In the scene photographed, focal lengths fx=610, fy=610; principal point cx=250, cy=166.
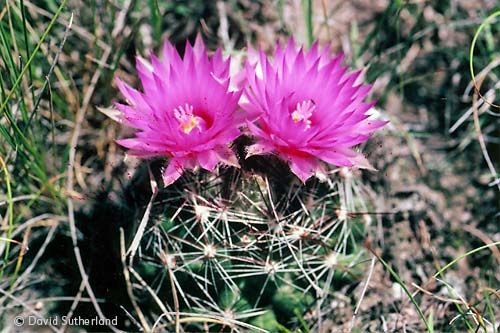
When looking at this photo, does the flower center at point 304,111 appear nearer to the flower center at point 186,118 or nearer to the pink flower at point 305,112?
the pink flower at point 305,112

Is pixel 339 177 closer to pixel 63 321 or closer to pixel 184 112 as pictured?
pixel 184 112

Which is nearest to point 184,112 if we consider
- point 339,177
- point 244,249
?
point 244,249

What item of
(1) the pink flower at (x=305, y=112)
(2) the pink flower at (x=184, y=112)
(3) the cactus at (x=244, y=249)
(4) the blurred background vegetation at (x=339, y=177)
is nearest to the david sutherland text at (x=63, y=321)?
(4) the blurred background vegetation at (x=339, y=177)

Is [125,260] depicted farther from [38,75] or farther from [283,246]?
[38,75]

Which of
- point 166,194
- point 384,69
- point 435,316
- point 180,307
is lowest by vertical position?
point 435,316

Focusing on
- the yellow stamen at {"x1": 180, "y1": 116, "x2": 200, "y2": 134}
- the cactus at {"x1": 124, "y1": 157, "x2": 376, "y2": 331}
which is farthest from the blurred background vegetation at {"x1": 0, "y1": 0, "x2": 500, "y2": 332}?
the yellow stamen at {"x1": 180, "y1": 116, "x2": 200, "y2": 134}

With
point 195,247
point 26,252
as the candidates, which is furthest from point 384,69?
point 26,252

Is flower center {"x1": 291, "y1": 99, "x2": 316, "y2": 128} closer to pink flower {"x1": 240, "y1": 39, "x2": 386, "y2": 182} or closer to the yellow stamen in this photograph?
pink flower {"x1": 240, "y1": 39, "x2": 386, "y2": 182}
